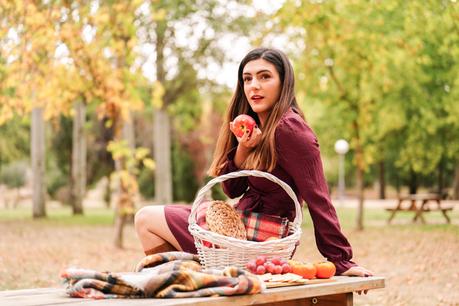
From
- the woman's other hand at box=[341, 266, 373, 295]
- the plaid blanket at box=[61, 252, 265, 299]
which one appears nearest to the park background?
the woman's other hand at box=[341, 266, 373, 295]

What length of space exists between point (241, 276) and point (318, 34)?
12.2 metres

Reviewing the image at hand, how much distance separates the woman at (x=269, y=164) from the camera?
3787 millimetres

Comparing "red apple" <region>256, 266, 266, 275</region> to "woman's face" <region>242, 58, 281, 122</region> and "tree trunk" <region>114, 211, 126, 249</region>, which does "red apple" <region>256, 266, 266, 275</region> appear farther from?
"tree trunk" <region>114, 211, 126, 249</region>

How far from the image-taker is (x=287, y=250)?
11.9ft

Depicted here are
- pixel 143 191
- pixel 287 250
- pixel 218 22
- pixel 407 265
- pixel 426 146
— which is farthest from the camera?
pixel 143 191

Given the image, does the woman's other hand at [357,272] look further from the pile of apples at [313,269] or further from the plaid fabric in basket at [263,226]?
the plaid fabric in basket at [263,226]

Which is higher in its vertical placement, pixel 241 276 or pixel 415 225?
pixel 241 276

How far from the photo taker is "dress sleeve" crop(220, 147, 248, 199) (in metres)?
4.08

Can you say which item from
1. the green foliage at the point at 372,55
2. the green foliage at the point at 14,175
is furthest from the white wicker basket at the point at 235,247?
the green foliage at the point at 14,175

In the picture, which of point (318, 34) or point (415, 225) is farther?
point (415, 225)

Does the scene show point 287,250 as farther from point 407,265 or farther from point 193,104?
point 193,104

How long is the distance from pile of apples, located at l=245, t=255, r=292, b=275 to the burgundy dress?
35 centimetres

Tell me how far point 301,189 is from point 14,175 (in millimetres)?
46377

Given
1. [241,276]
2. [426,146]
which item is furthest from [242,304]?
[426,146]
